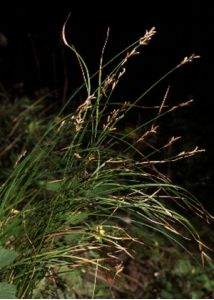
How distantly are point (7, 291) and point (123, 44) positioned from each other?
10.7 feet

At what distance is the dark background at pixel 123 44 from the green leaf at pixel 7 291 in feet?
8.56

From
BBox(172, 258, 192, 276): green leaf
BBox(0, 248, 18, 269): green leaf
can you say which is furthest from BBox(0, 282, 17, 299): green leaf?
BBox(172, 258, 192, 276): green leaf

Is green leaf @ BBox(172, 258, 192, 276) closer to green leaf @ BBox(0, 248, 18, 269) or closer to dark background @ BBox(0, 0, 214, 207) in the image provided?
dark background @ BBox(0, 0, 214, 207)

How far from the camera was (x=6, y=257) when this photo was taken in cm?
175

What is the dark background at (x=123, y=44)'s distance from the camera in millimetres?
4523

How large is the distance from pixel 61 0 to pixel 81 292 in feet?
8.91

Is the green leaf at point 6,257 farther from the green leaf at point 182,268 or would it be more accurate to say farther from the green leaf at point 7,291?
the green leaf at point 182,268

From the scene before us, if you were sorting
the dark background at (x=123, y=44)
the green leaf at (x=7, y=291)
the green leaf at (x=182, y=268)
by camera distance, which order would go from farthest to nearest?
the dark background at (x=123, y=44) → the green leaf at (x=182, y=268) → the green leaf at (x=7, y=291)

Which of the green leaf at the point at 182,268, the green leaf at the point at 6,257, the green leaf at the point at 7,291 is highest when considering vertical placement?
the green leaf at the point at 6,257

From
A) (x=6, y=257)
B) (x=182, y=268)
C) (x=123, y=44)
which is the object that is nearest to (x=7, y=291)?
(x=6, y=257)

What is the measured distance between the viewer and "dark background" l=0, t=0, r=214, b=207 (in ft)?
14.8

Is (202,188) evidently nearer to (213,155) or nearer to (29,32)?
(213,155)

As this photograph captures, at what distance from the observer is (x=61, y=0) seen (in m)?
4.91

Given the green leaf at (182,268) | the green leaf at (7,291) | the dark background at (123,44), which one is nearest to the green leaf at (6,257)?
the green leaf at (7,291)
